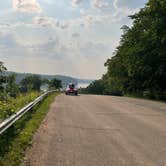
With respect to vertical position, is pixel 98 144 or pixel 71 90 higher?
pixel 71 90

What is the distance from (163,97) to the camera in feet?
157

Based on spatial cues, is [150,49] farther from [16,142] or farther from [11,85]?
[16,142]

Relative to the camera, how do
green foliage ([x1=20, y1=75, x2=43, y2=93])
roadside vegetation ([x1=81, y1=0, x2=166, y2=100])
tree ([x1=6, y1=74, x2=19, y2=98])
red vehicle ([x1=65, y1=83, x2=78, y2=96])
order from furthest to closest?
red vehicle ([x1=65, y1=83, x2=78, y2=96]), green foliage ([x1=20, y1=75, x2=43, y2=93]), roadside vegetation ([x1=81, y1=0, x2=166, y2=100]), tree ([x1=6, y1=74, x2=19, y2=98])

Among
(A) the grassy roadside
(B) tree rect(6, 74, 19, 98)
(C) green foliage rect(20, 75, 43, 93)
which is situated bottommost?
(A) the grassy roadside

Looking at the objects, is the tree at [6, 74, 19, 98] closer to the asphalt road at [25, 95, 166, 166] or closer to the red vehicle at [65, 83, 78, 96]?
the asphalt road at [25, 95, 166, 166]

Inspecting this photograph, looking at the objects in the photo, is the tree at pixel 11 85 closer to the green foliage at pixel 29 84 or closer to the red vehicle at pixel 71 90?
the green foliage at pixel 29 84

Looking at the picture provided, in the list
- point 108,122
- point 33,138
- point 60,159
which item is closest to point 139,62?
point 108,122

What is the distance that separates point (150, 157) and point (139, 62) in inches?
1587

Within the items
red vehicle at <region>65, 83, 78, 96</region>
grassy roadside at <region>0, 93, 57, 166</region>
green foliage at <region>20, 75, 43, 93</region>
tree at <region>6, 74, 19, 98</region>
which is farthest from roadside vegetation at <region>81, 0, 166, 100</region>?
grassy roadside at <region>0, 93, 57, 166</region>

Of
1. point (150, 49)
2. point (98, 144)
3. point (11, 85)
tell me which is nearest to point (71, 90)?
point (150, 49)

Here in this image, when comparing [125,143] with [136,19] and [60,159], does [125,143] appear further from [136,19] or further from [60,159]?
[136,19]

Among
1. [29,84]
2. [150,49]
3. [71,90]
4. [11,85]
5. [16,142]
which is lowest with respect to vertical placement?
[16,142]

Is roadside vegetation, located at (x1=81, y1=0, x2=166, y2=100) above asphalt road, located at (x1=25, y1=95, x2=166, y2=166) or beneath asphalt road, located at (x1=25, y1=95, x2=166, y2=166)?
above

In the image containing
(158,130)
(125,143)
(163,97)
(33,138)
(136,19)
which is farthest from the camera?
(136,19)
